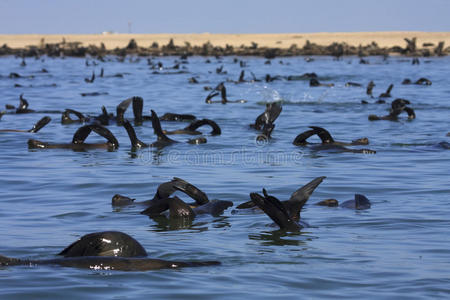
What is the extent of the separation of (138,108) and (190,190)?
7.01 metres

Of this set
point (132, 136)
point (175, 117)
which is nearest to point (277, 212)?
point (132, 136)

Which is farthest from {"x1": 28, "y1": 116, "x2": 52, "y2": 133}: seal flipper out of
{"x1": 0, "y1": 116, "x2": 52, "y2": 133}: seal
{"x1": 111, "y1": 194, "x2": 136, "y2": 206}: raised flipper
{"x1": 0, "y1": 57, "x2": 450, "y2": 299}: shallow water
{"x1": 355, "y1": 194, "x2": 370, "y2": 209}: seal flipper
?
{"x1": 355, "y1": 194, "x2": 370, "y2": 209}: seal flipper

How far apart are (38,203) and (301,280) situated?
11.9 ft

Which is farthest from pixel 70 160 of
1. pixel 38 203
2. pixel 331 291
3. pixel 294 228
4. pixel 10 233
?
pixel 331 291

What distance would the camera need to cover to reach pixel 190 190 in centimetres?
706

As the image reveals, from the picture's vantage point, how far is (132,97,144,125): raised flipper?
43.6ft

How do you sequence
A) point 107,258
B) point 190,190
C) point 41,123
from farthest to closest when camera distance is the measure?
point 41,123 → point 190,190 → point 107,258

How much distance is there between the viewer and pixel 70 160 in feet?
34.9

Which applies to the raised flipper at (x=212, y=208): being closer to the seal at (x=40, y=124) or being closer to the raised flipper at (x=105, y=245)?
the raised flipper at (x=105, y=245)

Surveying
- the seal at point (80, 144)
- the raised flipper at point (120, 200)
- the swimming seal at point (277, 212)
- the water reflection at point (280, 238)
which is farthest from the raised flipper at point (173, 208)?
the seal at point (80, 144)

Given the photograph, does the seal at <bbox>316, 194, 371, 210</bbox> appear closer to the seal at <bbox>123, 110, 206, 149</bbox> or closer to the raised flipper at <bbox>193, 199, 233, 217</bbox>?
the raised flipper at <bbox>193, 199, 233, 217</bbox>

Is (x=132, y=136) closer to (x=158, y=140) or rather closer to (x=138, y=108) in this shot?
(x=158, y=140)

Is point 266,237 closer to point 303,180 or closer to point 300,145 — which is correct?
point 303,180

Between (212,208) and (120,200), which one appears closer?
(212,208)
